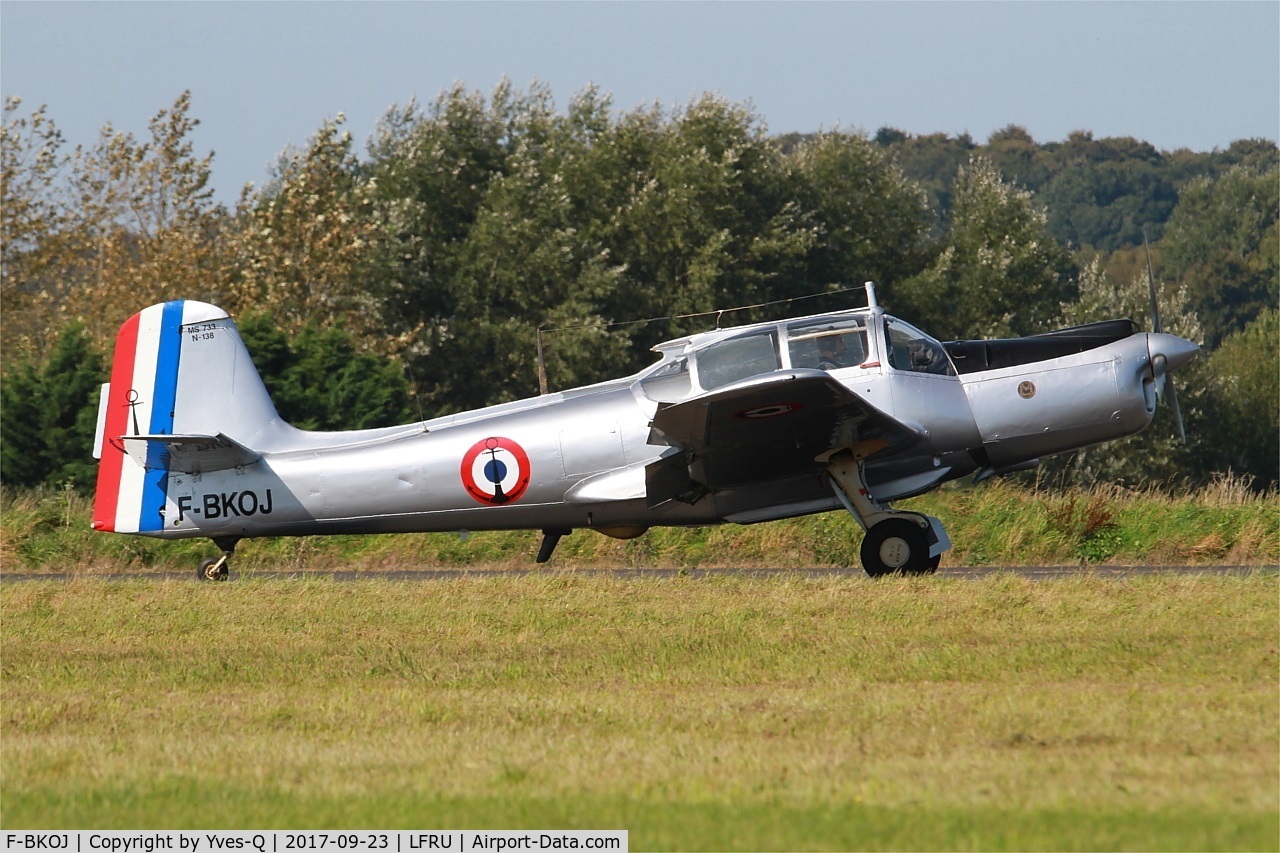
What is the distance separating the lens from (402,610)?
10.4 meters

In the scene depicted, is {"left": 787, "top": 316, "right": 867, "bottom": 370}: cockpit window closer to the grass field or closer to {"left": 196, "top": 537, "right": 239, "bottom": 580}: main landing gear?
the grass field

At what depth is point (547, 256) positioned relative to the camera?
125 ft

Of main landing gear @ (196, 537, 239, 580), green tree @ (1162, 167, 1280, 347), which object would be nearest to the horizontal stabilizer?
main landing gear @ (196, 537, 239, 580)

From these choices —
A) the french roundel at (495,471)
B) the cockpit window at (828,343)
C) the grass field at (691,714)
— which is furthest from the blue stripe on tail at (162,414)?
the cockpit window at (828,343)

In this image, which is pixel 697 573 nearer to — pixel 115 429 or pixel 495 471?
pixel 495 471

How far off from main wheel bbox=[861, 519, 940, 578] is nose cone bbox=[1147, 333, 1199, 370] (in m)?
2.54

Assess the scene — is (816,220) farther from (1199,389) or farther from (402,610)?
Answer: (402,610)

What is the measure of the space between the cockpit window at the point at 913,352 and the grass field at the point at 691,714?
195 centimetres

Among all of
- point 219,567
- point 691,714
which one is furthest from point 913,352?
point 219,567

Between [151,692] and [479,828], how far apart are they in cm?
349

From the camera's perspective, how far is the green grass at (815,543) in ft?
47.8

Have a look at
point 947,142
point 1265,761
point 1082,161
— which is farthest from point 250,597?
point 947,142

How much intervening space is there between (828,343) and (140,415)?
633 centimetres
